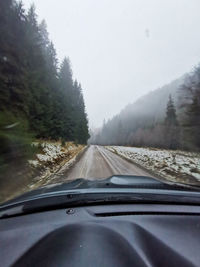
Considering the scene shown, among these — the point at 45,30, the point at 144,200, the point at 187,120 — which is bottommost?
the point at 144,200

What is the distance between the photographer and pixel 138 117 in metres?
96.0

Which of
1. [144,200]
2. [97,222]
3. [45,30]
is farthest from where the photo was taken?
[45,30]

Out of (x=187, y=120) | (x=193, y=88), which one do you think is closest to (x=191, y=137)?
(x=187, y=120)

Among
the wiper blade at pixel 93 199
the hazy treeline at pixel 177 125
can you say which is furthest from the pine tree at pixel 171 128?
the wiper blade at pixel 93 199

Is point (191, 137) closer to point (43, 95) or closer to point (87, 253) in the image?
point (87, 253)

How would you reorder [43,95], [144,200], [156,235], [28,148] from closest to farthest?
[156,235] < [144,200] < [28,148] < [43,95]

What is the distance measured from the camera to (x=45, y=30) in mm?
22266

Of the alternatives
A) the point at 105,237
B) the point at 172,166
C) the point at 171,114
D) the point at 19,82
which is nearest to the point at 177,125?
the point at 171,114

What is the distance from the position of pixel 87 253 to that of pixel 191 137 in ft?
45.6

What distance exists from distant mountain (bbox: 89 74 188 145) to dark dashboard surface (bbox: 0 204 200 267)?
69775mm

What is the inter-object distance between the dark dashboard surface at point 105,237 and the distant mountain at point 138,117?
6977 centimetres

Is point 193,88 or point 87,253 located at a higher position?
point 193,88

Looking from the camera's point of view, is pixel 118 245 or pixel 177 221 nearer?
pixel 118 245

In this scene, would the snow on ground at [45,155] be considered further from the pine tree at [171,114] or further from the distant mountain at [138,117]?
the distant mountain at [138,117]
